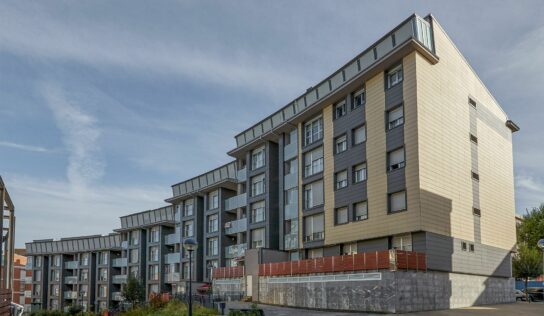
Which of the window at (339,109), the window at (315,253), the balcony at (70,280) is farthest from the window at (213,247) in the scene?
the balcony at (70,280)

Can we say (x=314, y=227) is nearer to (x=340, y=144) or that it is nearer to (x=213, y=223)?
(x=340, y=144)

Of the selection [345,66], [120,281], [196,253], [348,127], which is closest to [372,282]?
[348,127]

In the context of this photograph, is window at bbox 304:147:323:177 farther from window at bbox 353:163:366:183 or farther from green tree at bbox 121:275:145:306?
green tree at bbox 121:275:145:306

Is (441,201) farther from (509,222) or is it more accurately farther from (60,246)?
(60,246)

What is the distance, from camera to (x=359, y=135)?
127ft

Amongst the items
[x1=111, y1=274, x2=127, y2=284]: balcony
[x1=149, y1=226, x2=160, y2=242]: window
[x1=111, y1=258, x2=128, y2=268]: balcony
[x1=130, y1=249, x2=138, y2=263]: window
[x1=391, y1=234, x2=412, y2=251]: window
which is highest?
[x1=149, y1=226, x2=160, y2=242]: window

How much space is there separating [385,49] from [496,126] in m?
14.3

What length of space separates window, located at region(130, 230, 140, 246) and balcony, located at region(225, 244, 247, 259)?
1017 inches

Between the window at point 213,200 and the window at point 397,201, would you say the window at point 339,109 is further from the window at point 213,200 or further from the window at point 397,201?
the window at point 213,200

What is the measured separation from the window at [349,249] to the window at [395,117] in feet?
27.5

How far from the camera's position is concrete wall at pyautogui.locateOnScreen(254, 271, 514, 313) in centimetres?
2842

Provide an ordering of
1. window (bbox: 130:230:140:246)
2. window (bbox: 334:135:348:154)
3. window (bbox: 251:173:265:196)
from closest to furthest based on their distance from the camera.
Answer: window (bbox: 334:135:348:154) < window (bbox: 251:173:265:196) < window (bbox: 130:230:140:246)

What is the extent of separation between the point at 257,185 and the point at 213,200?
1152 centimetres

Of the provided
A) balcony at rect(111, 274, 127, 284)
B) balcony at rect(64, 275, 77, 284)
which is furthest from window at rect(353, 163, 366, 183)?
balcony at rect(64, 275, 77, 284)
